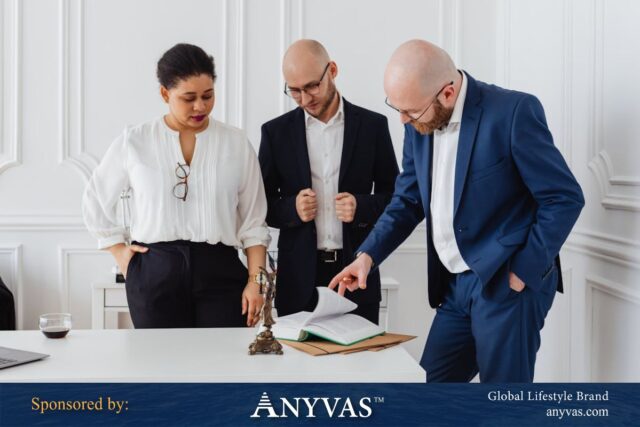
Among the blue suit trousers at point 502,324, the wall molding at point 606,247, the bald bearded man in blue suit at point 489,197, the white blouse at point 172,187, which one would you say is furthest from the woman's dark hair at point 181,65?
the wall molding at point 606,247

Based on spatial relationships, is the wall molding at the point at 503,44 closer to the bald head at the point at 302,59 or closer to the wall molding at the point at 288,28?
the wall molding at the point at 288,28

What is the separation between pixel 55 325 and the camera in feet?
8.70

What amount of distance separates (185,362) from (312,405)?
1.64ft

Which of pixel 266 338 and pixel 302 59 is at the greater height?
pixel 302 59

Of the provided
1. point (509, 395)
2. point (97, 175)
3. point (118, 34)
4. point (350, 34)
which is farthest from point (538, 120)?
point (118, 34)

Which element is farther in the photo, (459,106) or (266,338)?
(459,106)

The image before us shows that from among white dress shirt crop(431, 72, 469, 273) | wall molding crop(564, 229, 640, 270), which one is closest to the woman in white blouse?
white dress shirt crop(431, 72, 469, 273)

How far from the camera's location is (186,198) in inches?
120

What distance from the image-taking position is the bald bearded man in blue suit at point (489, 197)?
248cm

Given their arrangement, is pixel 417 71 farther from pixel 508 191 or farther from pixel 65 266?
pixel 65 266

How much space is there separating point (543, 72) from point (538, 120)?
1.44 meters

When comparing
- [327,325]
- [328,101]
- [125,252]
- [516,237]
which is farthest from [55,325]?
[516,237]

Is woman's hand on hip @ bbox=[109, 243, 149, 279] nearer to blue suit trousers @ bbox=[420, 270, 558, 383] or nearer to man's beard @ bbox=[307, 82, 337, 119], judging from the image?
man's beard @ bbox=[307, 82, 337, 119]

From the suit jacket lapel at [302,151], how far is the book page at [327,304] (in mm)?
923
